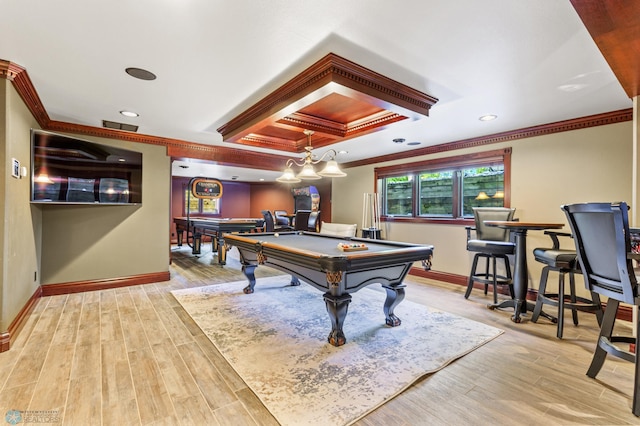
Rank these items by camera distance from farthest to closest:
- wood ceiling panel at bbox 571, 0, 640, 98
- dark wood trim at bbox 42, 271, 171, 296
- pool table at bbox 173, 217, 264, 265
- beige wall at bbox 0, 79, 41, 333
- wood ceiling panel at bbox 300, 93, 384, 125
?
pool table at bbox 173, 217, 264, 265 < dark wood trim at bbox 42, 271, 171, 296 < wood ceiling panel at bbox 300, 93, 384, 125 < beige wall at bbox 0, 79, 41, 333 < wood ceiling panel at bbox 571, 0, 640, 98

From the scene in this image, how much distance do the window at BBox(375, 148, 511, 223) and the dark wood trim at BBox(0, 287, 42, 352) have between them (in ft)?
17.6

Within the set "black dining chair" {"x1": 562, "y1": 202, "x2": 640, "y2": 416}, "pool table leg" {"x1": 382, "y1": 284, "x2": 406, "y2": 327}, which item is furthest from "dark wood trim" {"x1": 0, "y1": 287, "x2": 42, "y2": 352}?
"black dining chair" {"x1": 562, "y1": 202, "x2": 640, "y2": 416}

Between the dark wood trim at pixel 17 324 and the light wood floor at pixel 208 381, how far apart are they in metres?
0.06

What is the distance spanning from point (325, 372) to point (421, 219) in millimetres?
3810

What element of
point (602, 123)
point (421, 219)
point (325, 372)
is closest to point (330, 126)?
point (421, 219)

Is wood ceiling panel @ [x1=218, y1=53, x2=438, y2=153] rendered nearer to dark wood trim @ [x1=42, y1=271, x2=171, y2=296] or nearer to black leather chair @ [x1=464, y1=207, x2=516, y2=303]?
black leather chair @ [x1=464, y1=207, x2=516, y2=303]

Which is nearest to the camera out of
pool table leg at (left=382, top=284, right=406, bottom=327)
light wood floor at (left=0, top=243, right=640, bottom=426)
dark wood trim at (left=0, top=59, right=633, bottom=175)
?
light wood floor at (left=0, top=243, right=640, bottom=426)

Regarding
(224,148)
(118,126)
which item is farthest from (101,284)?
(224,148)

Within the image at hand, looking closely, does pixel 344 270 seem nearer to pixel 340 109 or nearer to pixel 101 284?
pixel 340 109

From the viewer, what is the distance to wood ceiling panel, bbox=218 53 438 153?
7.68ft

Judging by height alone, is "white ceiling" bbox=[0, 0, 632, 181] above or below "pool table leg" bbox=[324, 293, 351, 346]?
above

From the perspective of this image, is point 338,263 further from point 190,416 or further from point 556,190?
point 556,190

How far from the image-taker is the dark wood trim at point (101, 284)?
398 centimetres

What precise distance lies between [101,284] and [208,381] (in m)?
3.33
